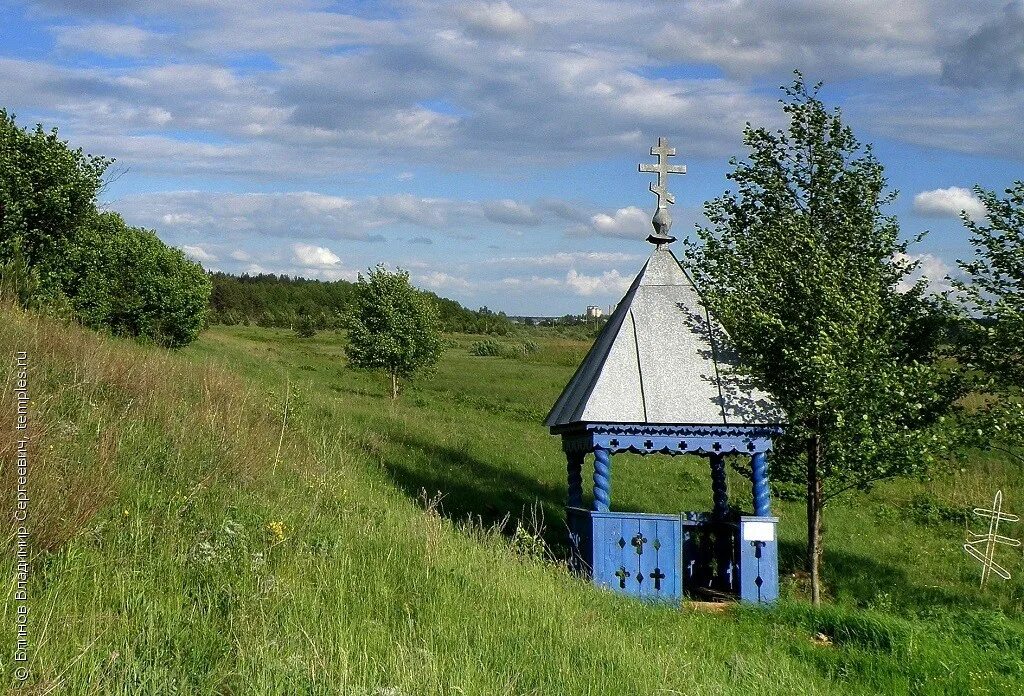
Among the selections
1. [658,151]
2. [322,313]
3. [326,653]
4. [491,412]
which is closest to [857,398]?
[658,151]

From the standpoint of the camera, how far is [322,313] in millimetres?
113125

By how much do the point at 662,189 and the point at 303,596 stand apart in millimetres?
7389

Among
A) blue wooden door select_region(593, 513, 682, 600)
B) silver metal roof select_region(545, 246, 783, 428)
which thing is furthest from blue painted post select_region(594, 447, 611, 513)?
silver metal roof select_region(545, 246, 783, 428)

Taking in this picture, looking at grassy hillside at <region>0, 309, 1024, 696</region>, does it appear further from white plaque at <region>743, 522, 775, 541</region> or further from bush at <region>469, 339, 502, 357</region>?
bush at <region>469, 339, 502, 357</region>

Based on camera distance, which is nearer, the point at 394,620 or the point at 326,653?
the point at 326,653

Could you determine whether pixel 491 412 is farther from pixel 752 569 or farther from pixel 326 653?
pixel 326 653

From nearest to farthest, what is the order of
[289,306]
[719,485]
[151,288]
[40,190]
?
1. [719,485]
2. [40,190]
3. [151,288]
4. [289,306]

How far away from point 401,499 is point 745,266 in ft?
18.3

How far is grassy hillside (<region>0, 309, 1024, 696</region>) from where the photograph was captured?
5.89 m

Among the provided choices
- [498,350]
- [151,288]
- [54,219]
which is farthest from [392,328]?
[498,350]

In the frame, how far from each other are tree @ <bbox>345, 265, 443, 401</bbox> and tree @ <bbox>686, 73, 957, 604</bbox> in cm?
2758

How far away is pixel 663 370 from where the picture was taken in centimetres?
1129

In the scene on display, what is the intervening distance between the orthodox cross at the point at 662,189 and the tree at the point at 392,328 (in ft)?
89.2

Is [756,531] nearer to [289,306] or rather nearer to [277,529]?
[277,529]
